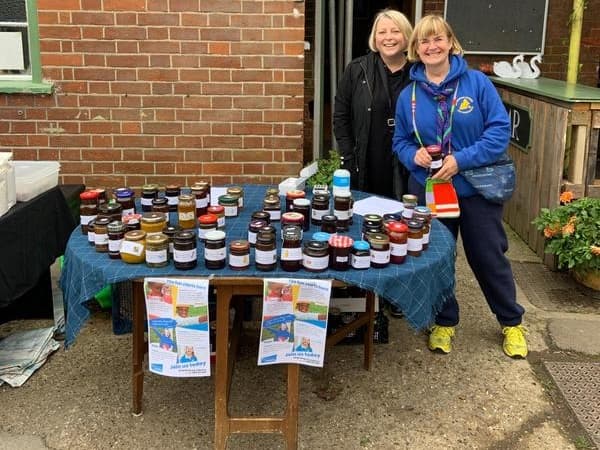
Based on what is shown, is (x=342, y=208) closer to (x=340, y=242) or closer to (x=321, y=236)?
(x=321, y=236)

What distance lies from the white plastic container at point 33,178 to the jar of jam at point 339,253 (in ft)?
6.42

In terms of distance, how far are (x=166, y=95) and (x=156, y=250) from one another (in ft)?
8.15

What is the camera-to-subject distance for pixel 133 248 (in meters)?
2.69

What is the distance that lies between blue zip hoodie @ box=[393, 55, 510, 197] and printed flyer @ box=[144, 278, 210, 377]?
1.55 metres

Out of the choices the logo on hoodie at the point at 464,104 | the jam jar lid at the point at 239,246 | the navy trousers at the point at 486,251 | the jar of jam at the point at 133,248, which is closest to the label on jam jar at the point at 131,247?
the jar of jam at the point at 133,248

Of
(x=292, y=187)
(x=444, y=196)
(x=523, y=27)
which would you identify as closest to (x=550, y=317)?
(x=444, y=196)

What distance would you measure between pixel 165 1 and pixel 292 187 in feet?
6.44

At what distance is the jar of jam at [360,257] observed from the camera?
2.66m

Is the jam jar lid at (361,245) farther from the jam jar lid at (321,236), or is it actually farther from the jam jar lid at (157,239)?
the jam jar lid at (157,239)

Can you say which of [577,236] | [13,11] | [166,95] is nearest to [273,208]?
[166,95]

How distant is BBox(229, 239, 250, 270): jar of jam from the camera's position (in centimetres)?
263

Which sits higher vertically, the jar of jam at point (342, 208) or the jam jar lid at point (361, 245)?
the jar of jam at point (342, 208)

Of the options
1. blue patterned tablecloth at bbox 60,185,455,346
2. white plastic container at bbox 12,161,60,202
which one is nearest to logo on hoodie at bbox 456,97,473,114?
blue patterned tablecloth at bbox 60,185,455,346

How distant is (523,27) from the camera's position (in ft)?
25.3
